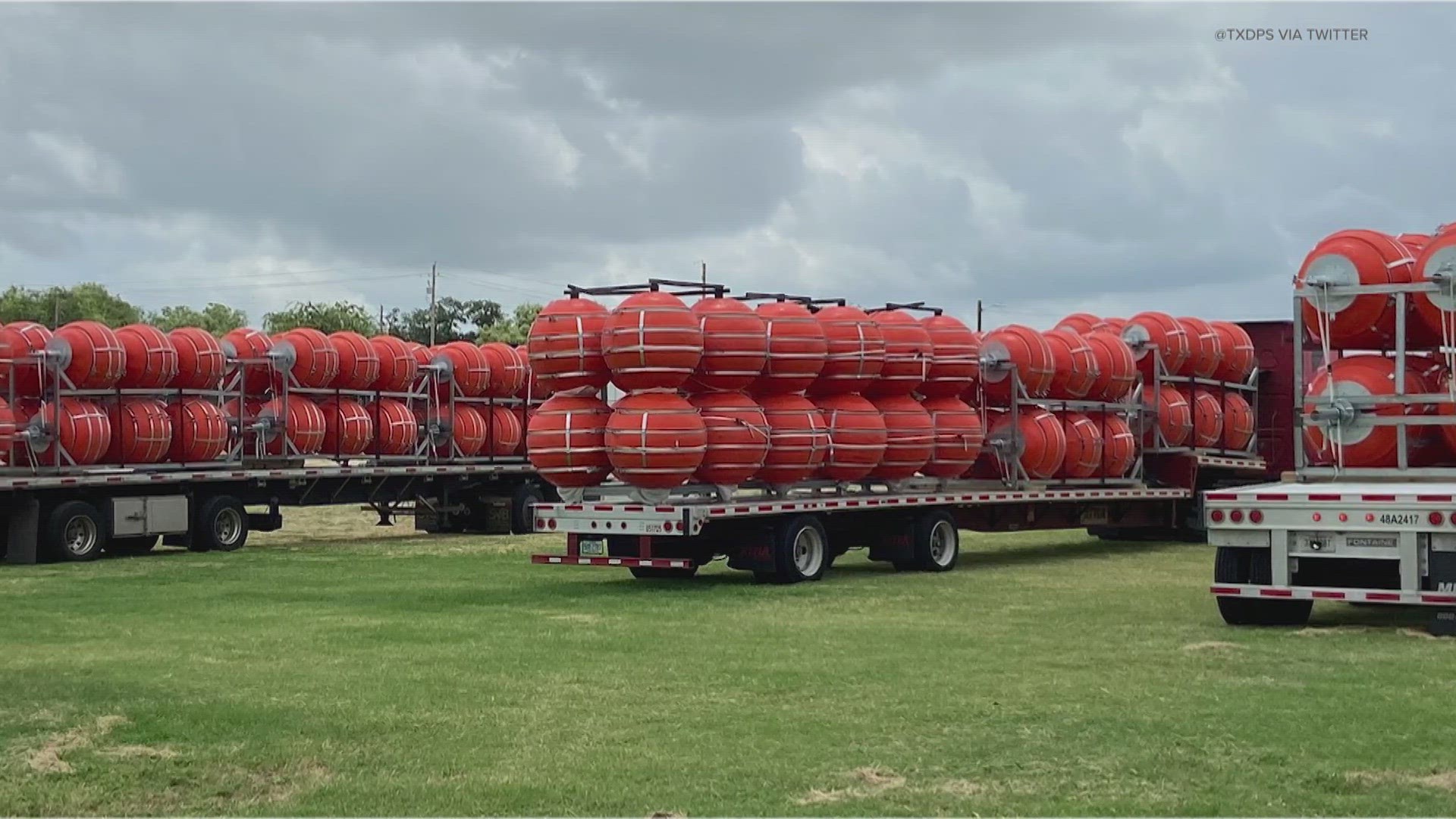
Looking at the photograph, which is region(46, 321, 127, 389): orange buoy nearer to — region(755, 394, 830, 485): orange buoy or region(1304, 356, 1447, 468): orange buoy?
region(755, 394, 830, 485): orange buoy

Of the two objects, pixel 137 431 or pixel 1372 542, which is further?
pixel 137 431

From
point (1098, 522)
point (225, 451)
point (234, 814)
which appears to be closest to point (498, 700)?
point (234, 814)

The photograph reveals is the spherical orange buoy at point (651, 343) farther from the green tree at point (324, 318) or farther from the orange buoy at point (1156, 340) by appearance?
the green tree at point (324, 318)

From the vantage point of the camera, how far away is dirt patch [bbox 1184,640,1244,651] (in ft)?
42.9

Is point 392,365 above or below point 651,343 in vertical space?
above

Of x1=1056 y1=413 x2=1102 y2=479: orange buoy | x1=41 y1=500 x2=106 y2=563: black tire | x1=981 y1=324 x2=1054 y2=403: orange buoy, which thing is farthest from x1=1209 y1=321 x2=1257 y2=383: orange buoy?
x1=41 y1=500 x2=106 y2=563: black tire

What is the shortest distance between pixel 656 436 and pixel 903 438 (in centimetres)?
405

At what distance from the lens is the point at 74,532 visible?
24156mm

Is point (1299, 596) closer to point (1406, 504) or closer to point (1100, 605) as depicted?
point (1406, 504)

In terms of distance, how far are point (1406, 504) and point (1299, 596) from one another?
3.64 ft

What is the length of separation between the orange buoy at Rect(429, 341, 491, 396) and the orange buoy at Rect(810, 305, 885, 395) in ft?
38.0

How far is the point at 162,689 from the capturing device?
11.2m

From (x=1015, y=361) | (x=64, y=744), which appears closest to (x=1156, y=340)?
(x=1015, y=361)

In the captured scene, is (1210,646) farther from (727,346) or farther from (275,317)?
(275,317)
